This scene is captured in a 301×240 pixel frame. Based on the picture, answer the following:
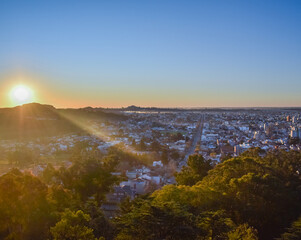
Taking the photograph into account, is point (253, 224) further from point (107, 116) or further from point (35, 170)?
point (107, 116)

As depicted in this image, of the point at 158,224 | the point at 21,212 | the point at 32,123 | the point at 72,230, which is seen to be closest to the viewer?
the point at 158,224

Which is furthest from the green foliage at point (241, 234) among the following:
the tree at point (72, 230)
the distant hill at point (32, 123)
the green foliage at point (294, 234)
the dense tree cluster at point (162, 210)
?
the distant hill at point (32, 123)

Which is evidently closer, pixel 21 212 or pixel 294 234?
pixel 294 234

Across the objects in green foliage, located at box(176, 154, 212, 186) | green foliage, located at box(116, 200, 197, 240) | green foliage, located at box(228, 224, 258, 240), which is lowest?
green foliage, located at box(176, 154, 212, 186)

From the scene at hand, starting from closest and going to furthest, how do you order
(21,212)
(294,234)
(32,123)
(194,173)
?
1. (294,234)
2. (21,212)
3. (194,173)
4. (32,123)

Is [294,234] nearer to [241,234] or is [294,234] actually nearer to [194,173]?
[241,234]

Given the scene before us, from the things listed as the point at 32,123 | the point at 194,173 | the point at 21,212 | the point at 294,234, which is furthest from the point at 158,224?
the point at 32,123

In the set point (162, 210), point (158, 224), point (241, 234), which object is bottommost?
point (241, 234)

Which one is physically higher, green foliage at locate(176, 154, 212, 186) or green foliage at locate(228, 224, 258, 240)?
green foliage at locate(228, 224, 258, 240)

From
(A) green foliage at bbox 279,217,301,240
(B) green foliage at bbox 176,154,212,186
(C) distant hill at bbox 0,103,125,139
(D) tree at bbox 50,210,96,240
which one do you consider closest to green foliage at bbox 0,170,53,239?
(D) tree at bbox 50,210,96,240

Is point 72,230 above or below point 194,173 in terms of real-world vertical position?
above

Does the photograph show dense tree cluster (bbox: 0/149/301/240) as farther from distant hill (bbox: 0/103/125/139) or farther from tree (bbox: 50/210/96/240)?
distant hill (bbox: 0/103/125/139)
